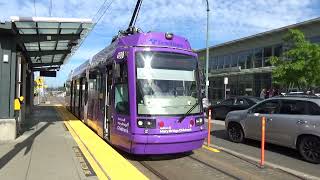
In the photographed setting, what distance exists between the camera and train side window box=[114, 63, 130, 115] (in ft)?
34.4

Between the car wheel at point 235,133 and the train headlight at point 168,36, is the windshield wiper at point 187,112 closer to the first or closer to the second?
the train headlight at point 168,36

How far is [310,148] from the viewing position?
36.8 ft

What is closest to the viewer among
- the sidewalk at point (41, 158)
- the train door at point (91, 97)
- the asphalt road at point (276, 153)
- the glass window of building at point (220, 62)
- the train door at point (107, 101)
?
the sidewalk at point (41, 158)

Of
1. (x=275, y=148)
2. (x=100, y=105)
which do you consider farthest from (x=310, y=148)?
(x=100, y=105)

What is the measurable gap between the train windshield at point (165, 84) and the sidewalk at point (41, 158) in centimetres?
203

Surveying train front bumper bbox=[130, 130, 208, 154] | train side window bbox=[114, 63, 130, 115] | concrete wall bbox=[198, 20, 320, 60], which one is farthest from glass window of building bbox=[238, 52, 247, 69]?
train front bumper bbox=[130, 130, 208, 154]

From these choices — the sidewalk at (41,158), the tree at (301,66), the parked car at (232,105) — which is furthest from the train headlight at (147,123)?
the tree at (301,66)

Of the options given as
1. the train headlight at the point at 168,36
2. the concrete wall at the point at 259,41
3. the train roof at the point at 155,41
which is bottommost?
the train roof at the point at 155,41

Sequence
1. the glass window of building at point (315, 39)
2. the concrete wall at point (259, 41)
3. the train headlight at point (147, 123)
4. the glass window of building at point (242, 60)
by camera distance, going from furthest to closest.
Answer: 1. the glass window of building at point (242, 60)
2. the concrete wall at point (259, 41)
3. the glass window of building at point (315, 39)
4. the train headlight at point (147, 123)

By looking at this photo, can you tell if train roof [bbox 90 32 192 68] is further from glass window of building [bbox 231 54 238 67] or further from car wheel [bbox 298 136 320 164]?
glass window of building [bbox 231 54 238 67]

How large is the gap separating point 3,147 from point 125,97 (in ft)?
12.6

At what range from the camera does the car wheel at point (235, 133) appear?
1443 cm

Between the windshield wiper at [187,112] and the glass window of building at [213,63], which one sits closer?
the windshield wiper at [187,112]

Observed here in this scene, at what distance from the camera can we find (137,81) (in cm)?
1029
